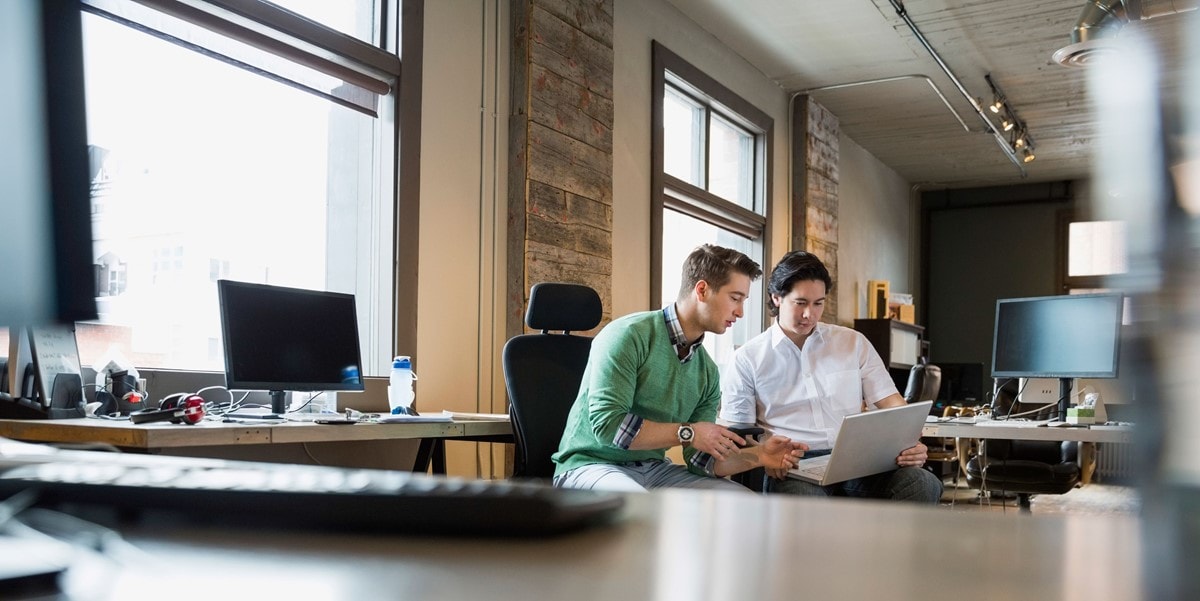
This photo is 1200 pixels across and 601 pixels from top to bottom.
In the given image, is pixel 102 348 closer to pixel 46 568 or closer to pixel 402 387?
pixel 402 387

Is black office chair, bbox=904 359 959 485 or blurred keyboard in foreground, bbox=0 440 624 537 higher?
Answer: blurred keyboard in foreground, bbox=0 440 624 537

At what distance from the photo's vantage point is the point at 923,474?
308cm

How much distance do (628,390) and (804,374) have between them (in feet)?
2.74

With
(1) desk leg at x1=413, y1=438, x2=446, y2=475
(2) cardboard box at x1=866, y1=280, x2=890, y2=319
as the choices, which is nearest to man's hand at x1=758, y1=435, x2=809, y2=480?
(1) desk leg at x1=413, y1=438, x2=446, y2=475

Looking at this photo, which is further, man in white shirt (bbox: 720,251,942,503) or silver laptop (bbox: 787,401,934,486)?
man in white shirt (bbox: 720,251,942,503)

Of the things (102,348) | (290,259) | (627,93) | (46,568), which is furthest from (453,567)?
(627,93)

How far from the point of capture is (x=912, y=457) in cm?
306

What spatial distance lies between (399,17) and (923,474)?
290 cm

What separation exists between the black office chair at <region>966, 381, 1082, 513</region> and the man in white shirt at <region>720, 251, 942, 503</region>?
1408mm

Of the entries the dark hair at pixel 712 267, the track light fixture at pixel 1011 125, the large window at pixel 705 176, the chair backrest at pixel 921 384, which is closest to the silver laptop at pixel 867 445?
the dark hair at pixel 712 267

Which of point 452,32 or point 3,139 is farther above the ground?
point 452,32

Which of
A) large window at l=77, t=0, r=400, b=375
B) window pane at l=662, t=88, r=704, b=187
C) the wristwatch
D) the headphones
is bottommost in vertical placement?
the wristwatch

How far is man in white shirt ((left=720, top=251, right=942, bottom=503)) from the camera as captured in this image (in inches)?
131

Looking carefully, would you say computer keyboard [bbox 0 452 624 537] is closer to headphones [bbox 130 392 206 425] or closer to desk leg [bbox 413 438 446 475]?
headphones [bbox 130 392 206 425]
